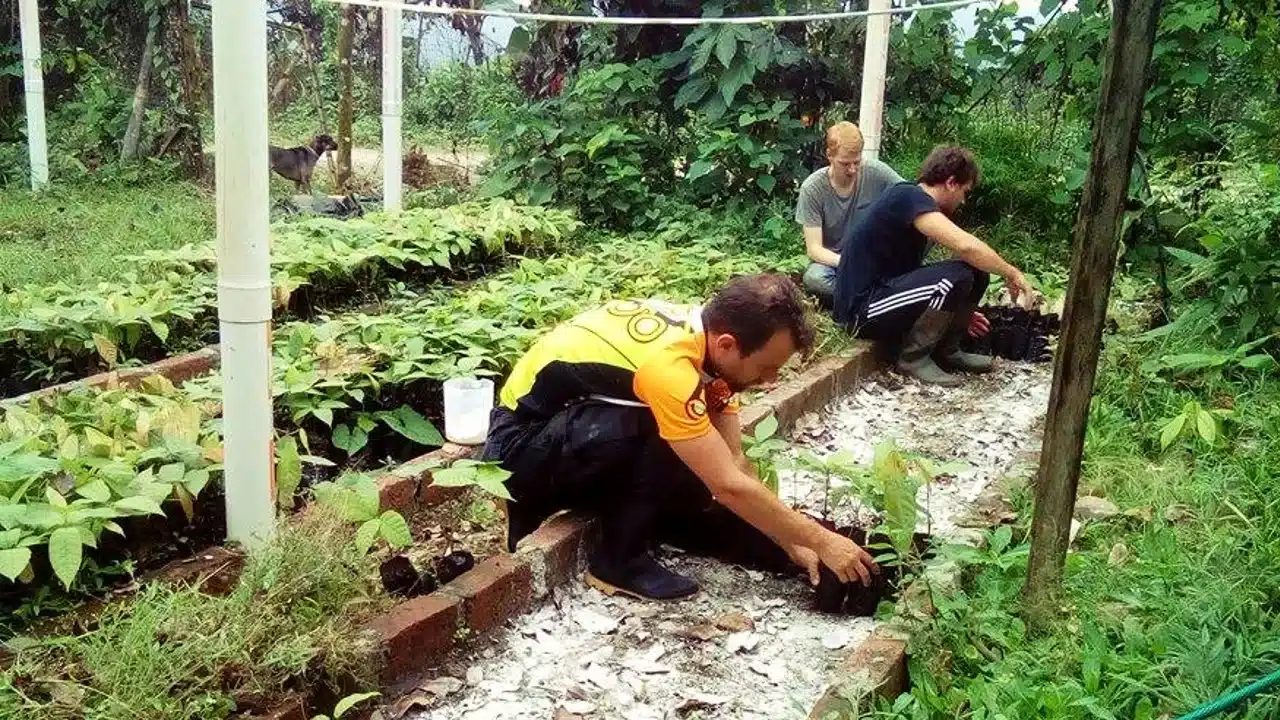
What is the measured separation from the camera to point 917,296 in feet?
15.2

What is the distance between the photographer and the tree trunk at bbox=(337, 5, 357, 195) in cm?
907

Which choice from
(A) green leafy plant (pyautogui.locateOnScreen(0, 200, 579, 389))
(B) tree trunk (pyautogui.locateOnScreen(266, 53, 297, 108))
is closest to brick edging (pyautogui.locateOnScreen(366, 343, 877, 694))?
(A) green leafy plant (pyautogui.locateOnScreen(0, 200, 579, 389))

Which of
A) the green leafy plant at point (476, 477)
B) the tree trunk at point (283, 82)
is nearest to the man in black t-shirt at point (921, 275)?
the green leafy plant at point (476, 477)

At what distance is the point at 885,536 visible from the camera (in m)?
2.88

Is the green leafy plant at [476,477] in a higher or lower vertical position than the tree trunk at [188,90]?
lower

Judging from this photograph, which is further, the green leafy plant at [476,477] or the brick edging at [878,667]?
the green leafy plant at [476,477]

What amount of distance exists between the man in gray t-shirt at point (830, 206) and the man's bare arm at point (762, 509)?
109 inches

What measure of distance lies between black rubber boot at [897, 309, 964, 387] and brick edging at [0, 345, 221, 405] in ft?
9.16

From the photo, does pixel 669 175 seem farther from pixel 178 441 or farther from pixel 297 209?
pixel 178 441

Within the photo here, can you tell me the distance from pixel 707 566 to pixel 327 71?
12495mm

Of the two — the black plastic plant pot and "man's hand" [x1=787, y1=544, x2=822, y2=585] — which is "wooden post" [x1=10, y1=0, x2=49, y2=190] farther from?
"man's hand" [x1=787, y1=544, x2=822, y2=585]

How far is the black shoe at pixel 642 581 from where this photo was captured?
2809mm

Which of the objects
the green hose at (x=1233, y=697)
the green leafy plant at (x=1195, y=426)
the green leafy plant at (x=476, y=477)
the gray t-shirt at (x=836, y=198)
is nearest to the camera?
the green hose at (x=1233, y=697)

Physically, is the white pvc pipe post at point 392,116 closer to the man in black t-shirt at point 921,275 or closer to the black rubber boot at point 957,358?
the man in black t-shirt at point 921,275
